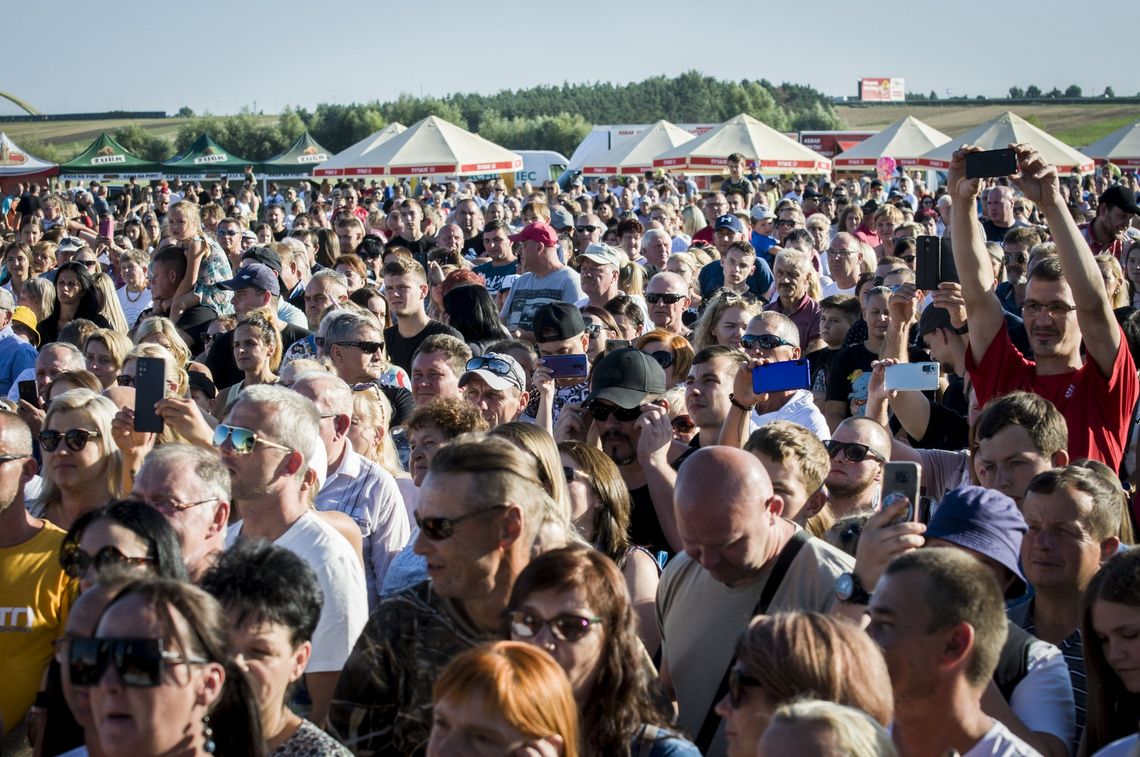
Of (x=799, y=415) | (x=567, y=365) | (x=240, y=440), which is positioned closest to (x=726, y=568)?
(x=240, y=440)

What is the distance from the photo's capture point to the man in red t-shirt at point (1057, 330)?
15.7ft

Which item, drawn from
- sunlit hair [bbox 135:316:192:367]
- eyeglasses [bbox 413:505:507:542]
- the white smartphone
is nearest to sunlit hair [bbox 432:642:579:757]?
eyeglasses [bbox 413:505:507:542]

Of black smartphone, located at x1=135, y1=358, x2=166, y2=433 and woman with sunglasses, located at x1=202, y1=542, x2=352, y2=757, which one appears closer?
woman with sunglasses, located at x1=202, y1=542, x2=352, y2=757

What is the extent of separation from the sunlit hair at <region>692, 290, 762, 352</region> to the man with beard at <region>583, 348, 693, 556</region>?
1642 millimetres

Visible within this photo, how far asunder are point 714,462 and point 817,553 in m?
0.39

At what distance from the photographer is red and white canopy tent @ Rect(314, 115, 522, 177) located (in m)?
24.1

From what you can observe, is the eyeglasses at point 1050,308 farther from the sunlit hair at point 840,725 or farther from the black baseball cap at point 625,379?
the sunlit hair at point 840,725

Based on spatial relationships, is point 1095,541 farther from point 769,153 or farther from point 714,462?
Result: point 769,153

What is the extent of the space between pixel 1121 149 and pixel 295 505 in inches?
1073

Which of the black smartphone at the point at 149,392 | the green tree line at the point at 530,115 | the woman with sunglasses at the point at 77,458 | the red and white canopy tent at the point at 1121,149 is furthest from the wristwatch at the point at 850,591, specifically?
the green tree line at the point at 530,115

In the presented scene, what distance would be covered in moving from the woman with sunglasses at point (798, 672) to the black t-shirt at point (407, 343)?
17.4 ft

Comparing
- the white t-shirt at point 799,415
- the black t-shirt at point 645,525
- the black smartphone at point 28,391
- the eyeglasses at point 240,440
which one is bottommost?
the black t-shirt at point 645,525

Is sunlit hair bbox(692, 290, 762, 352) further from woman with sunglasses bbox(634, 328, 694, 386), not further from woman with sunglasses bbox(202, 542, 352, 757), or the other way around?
woman with sunglasses bbox(202, 542, 352, 757)

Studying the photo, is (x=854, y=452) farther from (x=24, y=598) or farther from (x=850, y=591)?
(x=24, y=598)
